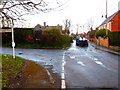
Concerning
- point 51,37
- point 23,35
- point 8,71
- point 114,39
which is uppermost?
point 23,35

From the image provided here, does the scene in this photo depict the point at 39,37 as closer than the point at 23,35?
Yes

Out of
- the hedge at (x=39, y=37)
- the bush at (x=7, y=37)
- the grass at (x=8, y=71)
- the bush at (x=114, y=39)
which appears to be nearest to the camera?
the grass at (x=8, y=71)

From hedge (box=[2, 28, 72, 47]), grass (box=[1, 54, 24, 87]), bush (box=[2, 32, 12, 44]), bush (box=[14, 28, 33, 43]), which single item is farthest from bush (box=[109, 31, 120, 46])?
grass (box=[1, 54, 24, 87])

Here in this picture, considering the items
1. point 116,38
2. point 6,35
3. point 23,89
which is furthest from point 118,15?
point 23,89

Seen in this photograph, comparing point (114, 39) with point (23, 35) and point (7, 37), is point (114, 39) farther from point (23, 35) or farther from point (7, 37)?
point (7, 37)

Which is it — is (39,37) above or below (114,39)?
above

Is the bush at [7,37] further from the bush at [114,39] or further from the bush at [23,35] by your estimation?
the bush at [114,39]

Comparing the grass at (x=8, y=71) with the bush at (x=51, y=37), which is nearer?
the grass at (x=8, y=71)

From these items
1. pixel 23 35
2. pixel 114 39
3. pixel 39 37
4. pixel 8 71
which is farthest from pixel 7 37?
pixel 8 71

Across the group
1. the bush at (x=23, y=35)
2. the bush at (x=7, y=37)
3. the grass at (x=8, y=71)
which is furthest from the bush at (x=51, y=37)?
the grass at (x=8, y=71)

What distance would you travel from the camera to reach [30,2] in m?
6.64

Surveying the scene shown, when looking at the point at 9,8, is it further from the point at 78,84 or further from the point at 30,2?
the point at 78,84

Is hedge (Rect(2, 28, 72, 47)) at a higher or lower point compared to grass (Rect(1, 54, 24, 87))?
higher

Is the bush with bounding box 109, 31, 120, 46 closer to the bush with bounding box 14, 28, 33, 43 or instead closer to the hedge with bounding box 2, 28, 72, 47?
the hedge with bounding box 2, 28, 72, 47
